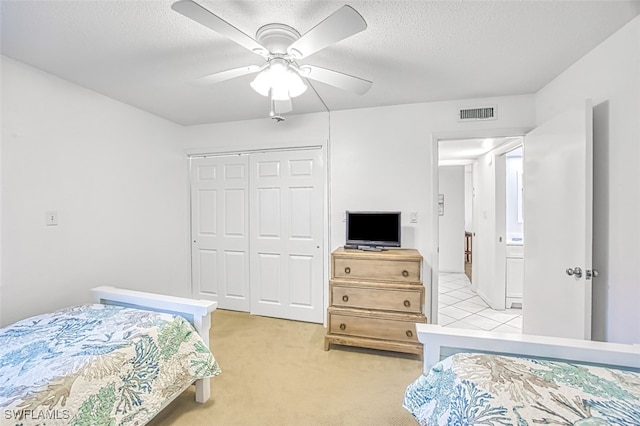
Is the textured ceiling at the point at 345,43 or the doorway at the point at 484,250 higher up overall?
the textured ceiling at the point at 345,43

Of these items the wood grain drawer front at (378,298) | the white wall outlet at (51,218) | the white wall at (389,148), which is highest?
the white wall at (389,148)

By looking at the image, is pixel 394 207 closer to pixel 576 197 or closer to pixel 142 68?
pixel 576 197

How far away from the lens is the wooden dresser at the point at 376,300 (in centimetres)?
237

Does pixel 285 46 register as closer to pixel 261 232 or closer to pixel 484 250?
pixel 261 232

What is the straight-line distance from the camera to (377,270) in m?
2.47

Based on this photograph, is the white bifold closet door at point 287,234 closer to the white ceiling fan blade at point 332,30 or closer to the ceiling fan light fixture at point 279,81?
the ceiling fan light fixture at point 279,81

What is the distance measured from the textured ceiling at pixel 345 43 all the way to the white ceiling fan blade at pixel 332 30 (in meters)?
0.20

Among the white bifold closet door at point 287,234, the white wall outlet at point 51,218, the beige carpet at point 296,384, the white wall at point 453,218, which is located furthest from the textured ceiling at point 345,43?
the white wall at point 453,218

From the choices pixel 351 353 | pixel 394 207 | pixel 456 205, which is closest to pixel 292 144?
pixel 394 207

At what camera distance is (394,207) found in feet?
9.49

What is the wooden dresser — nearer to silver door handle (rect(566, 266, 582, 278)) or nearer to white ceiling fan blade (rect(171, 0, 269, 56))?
silver door handle (rect(566, 266, 582, 278))

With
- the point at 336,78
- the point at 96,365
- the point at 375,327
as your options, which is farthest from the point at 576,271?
the point at 96,365

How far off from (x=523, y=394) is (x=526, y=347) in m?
0.40

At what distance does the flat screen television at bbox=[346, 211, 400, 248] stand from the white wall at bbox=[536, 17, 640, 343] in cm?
137
